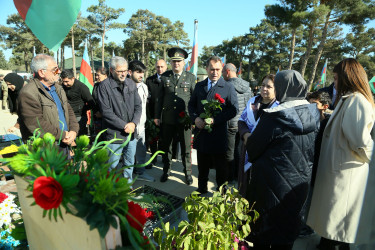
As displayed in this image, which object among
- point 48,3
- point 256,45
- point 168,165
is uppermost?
point 256,45

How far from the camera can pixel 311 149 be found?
1683 mm

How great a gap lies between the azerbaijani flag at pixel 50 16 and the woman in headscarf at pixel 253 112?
189 cm

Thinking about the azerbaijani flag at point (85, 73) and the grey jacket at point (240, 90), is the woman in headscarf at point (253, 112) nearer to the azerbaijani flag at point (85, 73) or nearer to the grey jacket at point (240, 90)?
the grey jacket at point (240, 90)

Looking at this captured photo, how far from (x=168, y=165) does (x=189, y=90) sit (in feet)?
4.31

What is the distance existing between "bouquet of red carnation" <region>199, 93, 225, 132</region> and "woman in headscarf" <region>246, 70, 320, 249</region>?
44.9 inches

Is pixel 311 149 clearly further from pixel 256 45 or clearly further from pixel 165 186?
pixel 256 45

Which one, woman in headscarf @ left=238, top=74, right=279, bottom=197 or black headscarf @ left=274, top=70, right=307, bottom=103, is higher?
black headscarf @ left=274, top=70, right=307, bottom=103

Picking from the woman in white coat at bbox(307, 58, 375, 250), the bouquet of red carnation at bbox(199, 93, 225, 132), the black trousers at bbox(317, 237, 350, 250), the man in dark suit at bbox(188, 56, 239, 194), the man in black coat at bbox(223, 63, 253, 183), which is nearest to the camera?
the woman in white coat at bbox(307, 58, 375, 250)

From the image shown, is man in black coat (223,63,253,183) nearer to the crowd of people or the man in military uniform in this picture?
the crowd of people

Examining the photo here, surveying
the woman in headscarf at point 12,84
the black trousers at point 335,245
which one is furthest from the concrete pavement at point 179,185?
the woman in headscarf at point 12,84

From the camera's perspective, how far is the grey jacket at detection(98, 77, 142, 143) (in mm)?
2867

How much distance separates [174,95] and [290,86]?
7.26 feet

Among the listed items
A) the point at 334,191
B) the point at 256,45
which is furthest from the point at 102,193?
the point at 256,45

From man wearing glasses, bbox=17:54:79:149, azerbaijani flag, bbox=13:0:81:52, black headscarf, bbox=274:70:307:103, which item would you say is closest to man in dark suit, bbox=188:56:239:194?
black headscarf, bbox=274:70:307:103
